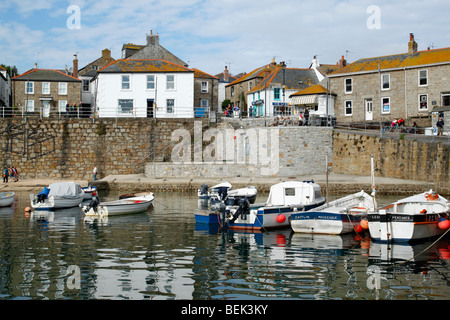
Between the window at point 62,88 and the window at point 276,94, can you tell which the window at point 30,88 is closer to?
the window at point 62,88

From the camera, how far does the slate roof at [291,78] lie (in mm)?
48594

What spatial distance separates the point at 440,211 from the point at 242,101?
39.2m

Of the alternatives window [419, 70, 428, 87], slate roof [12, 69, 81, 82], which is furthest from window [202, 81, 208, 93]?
window [419, 70, 428, 87]

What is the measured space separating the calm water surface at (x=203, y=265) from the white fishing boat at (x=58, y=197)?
4811 millimetres

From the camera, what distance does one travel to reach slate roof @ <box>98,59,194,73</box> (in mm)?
40688

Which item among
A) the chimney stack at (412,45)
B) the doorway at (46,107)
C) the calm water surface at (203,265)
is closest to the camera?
the calm water surface at (203,265)

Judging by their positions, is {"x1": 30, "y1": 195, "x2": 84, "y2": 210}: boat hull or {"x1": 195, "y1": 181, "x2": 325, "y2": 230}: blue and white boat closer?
{"x1": 195, "y1": 181, "x2": 325, "y2": 230}: blue and white boat

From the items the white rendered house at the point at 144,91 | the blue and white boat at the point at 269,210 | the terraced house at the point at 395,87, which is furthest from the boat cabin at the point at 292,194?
the white rendered house at the point at 144,91

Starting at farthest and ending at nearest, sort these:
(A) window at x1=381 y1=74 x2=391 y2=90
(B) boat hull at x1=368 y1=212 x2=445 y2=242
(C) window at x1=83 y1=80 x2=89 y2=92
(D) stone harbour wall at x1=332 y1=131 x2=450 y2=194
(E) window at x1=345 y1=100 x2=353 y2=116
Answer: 1. (C) window at x1=83 y1=80 x2=89 y2=92
2. (E) window at x1=345 y1=100 x2=353 y2=116
3. (A) window at x1=381 y1=74 x2=391 y2=90
4. (D) stone harbour wall at x1=332 y1=131 x2=450 y2=194
5. (B) boat hull at x1=368 y1=212 x2=445 y2=242

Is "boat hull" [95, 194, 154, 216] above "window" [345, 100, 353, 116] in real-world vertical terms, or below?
below

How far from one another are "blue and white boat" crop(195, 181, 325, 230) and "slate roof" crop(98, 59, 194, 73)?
22.8 meters

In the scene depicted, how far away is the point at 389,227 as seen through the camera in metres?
15.9

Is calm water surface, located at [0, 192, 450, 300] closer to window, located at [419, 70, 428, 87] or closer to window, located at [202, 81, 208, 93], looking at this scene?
window, located at [419, 70, 428, 87]
